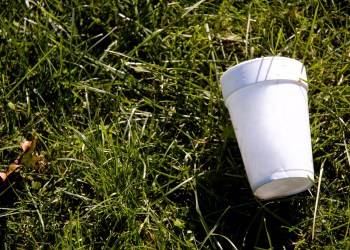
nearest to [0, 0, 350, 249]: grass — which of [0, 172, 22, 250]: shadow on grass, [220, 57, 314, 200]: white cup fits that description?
[0, 172, 22, 250]: shadow on grass

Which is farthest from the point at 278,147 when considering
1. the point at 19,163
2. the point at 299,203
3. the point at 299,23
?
the point at 19,163

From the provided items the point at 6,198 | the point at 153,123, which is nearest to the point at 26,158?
the point at 6,198

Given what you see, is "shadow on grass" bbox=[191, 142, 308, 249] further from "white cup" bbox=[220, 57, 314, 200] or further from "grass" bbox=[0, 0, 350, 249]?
"white cup" bbox=[220, 57, 314, 200]

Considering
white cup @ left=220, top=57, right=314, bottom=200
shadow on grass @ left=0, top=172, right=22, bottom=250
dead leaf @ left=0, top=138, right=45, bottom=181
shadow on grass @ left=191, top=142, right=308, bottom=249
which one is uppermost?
white cup @ left=220, top=57, right=314, bottom=200

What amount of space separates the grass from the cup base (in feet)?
0.24

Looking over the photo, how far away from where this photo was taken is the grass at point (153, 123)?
2455 mm

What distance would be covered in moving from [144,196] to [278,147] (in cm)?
43

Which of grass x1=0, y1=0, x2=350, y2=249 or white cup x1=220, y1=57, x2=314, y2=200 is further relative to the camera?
grass x1=0, y1=0, x2=350, y2=249

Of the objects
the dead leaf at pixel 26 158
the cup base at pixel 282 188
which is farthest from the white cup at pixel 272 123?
the dead leaf at pixel 26 158

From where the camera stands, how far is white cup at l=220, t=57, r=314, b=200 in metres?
2.32

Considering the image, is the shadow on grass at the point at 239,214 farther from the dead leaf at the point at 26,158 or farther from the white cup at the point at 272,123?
the dead leaf at the point at 26,158

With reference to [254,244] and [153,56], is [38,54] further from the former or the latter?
[254,244]

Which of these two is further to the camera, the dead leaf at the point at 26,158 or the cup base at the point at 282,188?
the dead leaf at the point at 26,158

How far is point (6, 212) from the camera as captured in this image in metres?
2.48
